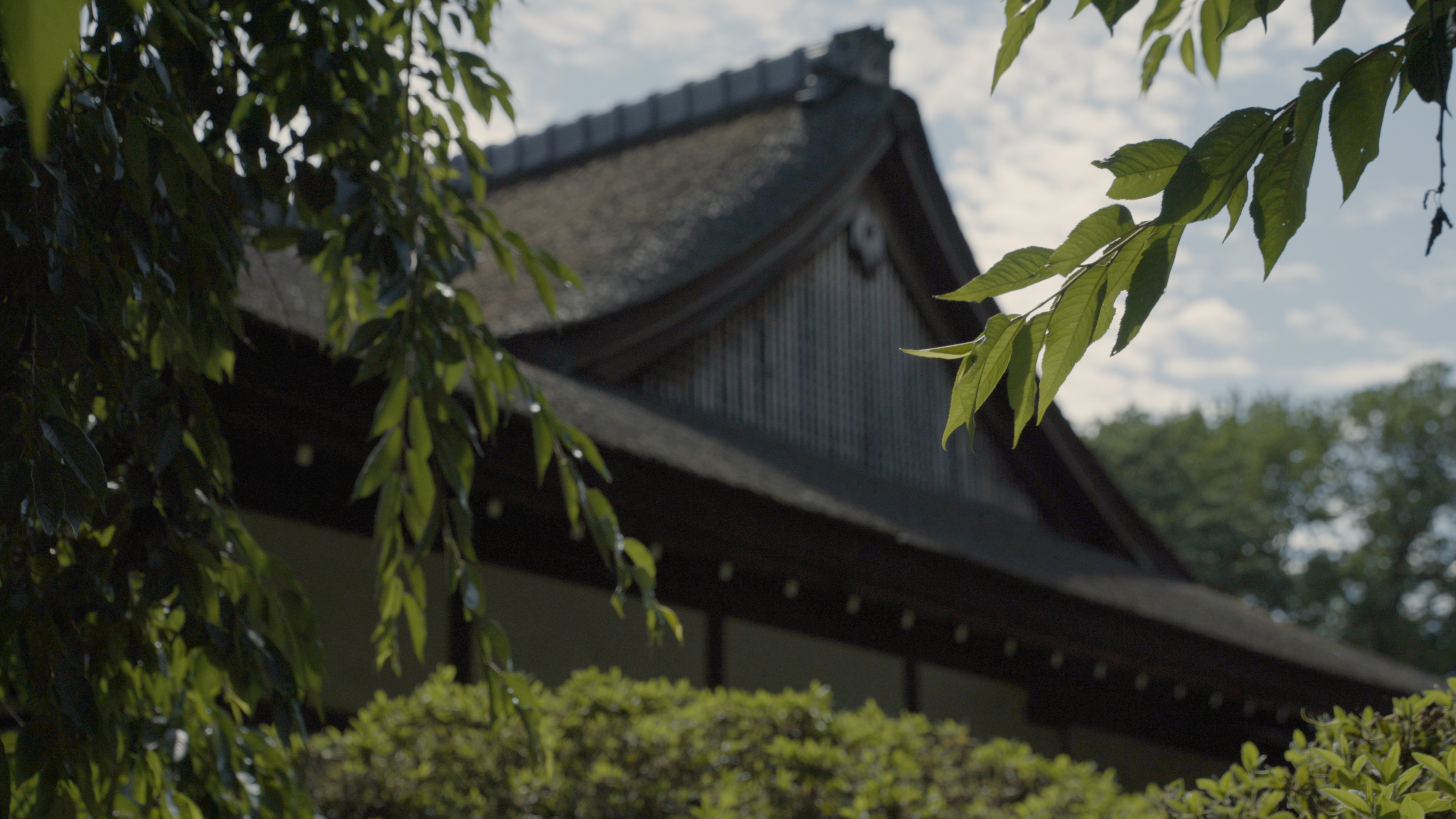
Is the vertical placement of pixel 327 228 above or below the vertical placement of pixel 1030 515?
above

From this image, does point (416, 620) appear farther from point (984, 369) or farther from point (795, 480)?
point (795, 480)

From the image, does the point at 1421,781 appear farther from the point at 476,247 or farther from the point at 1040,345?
the point at 476,247

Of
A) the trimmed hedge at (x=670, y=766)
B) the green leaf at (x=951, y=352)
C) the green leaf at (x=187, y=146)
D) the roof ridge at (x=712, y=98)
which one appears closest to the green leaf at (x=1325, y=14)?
the green leaf at (x=951, y=352)

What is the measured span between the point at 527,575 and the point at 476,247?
3.06 m

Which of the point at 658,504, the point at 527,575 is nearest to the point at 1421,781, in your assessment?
the point at 658,504

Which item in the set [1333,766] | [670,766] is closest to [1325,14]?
[1333,766]

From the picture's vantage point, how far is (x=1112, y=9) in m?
1.33

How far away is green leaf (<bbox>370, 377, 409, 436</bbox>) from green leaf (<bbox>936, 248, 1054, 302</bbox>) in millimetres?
1384

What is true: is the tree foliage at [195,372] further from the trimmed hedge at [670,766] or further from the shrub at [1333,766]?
the trimmed hedge at [670,766]

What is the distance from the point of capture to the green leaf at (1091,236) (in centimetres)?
124

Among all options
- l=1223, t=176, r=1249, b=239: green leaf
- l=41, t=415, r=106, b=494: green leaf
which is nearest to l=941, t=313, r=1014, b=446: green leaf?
l=1223, t=176, r=1249, b=239: green leaf

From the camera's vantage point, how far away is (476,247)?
8.75 feet

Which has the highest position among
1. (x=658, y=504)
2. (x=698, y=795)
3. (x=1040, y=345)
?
(x=1040, y=345)

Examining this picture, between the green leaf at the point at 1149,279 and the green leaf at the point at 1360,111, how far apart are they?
174mm
